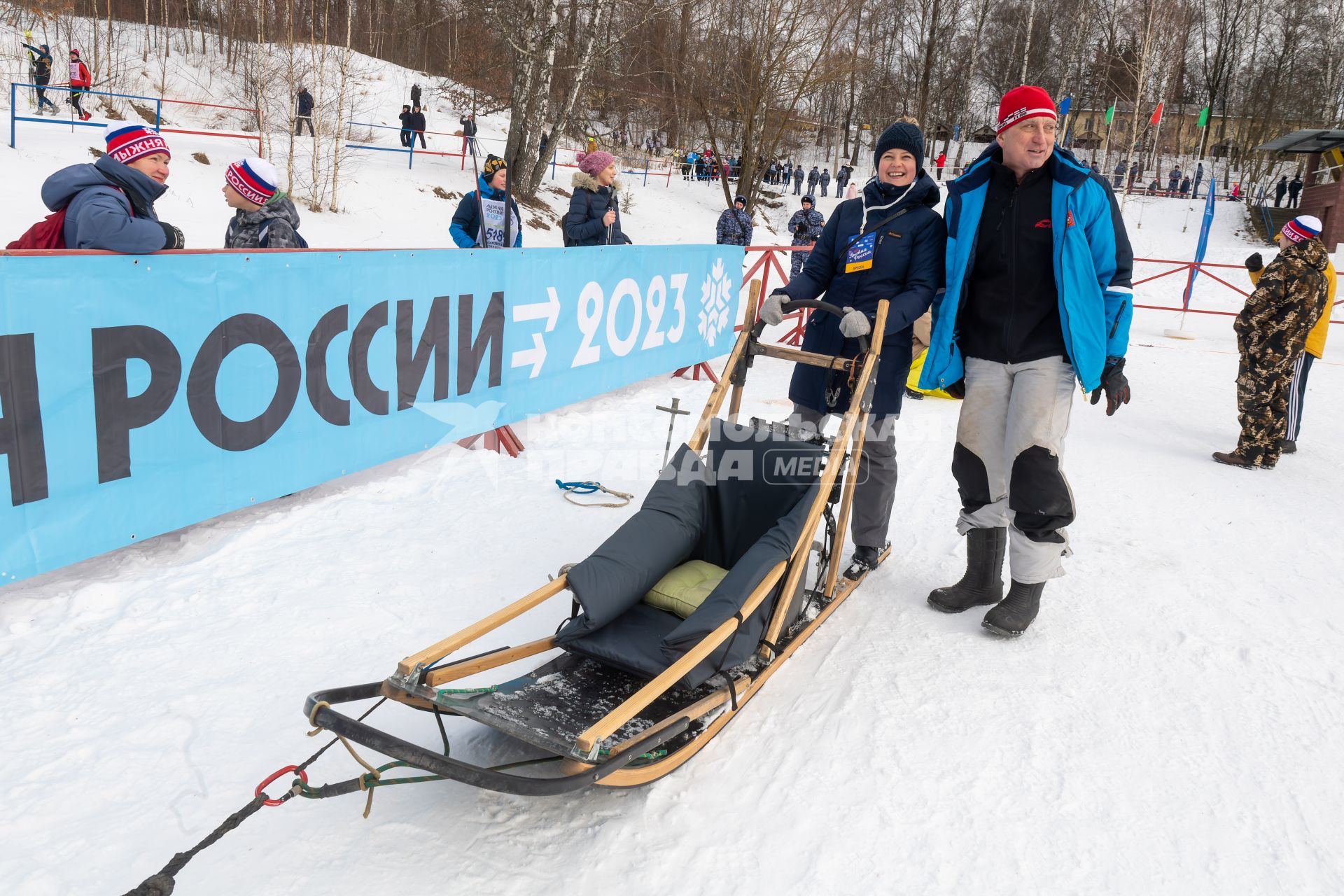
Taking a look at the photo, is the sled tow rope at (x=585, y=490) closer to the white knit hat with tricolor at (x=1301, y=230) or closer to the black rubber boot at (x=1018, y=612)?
the black rubber boot at (x=1018, y=612)

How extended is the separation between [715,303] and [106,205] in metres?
5.58

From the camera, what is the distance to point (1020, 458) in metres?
3.25

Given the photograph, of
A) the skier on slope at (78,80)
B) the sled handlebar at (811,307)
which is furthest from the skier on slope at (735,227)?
the skier on slope at (78,80)

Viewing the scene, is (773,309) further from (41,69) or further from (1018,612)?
(41,69)

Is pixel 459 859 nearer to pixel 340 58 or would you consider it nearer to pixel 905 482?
pixel 905 482

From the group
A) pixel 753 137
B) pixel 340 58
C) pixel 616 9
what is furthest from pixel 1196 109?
pixel 340 58

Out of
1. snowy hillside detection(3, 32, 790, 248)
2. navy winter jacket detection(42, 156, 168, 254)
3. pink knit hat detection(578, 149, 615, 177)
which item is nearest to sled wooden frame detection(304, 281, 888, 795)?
navy winter jacket detection(42, 156, 168, 254)

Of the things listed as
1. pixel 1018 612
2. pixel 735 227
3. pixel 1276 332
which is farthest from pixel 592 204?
pixel 735 227

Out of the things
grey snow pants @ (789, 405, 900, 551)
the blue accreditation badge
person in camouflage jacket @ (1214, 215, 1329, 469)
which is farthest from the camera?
person in camouflage jacket @ (1214, 215, 1329, 469)

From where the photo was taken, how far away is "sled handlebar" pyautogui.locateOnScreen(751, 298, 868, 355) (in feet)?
10.7

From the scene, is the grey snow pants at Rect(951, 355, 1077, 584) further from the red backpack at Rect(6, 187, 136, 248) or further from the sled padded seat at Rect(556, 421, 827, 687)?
the red backpack at Rect(6, 187, 136, 248)

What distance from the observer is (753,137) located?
68.7ft

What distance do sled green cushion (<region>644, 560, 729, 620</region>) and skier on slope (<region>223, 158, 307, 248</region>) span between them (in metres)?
2.89

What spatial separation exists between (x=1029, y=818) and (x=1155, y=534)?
2853 mm
